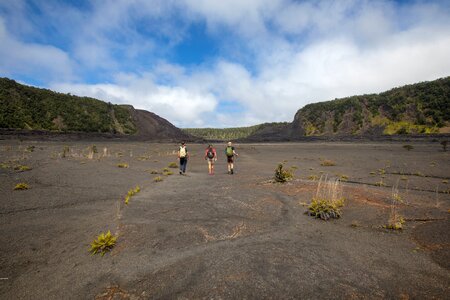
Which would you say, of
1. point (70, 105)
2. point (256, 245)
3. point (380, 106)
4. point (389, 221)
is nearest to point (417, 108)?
point (380, 106)

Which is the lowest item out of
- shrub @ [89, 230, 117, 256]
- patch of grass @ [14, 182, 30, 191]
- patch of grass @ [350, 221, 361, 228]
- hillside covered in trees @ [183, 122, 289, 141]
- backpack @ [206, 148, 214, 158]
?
patch of grass @ [350, 221, 361, 228]

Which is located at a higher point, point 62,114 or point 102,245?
point 62,114

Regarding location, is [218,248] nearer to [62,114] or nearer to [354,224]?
[354,224]

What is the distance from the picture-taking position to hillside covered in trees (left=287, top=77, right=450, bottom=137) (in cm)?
5875

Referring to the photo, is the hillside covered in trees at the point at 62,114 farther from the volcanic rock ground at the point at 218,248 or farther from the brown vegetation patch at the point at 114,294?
the brown vegetation patch at the point at 114,294

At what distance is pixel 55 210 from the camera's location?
877cm

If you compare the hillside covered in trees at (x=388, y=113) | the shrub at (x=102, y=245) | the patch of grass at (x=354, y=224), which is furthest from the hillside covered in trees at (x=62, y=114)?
the patch of grass at (x=354, y=224)

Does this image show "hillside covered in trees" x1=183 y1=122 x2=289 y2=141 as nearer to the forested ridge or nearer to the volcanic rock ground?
the forested ridge

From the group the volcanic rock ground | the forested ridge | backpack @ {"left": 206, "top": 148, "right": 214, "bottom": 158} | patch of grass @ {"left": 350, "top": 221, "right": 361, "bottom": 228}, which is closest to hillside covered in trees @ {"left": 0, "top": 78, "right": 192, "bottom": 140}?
the forested ridge

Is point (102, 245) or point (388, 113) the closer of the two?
point (102, 245)

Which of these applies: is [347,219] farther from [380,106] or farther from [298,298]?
[380,106]

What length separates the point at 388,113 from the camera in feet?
228

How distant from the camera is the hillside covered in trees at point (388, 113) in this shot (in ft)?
193

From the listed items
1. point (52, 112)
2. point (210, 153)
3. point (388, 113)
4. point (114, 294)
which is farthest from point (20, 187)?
point (388, 113)
